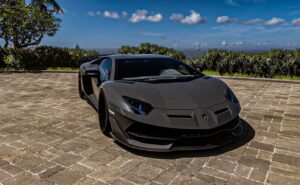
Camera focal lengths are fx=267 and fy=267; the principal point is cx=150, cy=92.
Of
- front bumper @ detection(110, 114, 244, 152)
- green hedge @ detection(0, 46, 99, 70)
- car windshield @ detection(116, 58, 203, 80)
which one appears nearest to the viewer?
front bumper @ detection(110, 114, 244, 152)

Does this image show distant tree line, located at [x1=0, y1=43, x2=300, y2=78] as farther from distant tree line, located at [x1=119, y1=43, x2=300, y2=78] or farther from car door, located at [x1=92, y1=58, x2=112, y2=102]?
car door, located at [x1=92, y1=58, x2=112, y2=102]

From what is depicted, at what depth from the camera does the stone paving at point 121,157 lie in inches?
112

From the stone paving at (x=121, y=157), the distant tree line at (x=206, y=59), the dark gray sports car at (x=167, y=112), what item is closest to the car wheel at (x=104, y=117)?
the dark gray sports car at (x=167, y=112)

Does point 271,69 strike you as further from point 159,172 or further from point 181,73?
point 159,172

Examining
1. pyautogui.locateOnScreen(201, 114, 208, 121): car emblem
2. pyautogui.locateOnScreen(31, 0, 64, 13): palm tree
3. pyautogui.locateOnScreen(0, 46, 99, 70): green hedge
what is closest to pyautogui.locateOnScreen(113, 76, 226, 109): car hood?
pyautogui.locateOnScreen(201, 114, 208, 121): car emblem

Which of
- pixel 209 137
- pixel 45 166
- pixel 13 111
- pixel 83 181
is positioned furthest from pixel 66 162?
pixel 13 111

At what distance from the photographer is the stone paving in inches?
112

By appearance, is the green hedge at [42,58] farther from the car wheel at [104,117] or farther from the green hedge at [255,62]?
the car wheel at [104,117]

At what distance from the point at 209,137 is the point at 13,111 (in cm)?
441

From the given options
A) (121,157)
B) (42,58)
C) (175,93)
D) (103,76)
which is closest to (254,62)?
(103,76)

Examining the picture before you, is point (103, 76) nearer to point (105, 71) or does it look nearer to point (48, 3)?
point (105, 71)

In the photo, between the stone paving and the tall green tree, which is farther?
the tall green tree

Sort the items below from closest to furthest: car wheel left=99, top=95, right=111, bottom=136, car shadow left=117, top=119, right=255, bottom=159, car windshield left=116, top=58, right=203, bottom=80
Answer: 1. car shadow left=117, top=119, right=255, bottom=159
2. car wheel left=99, top=95, right=111, bottom=136
3. car windshield left=116, top=58, right=203, bottom=80

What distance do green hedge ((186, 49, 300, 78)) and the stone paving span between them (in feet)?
19.6
